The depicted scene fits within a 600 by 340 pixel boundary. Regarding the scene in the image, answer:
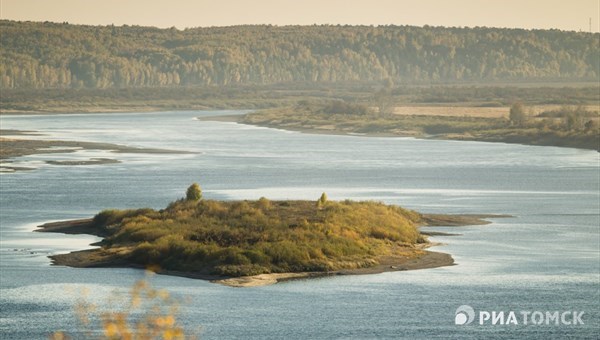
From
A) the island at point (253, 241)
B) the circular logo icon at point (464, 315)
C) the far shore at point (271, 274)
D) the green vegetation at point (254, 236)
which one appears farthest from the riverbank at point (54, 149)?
the circular logo icon at point (464, 315)

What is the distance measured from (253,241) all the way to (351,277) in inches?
272

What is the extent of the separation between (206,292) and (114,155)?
101 metres

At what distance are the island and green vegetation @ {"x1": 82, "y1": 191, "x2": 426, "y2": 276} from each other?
2.1 inches

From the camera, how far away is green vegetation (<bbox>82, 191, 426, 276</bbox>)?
72688mm

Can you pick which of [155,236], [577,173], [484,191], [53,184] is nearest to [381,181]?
[484,191]

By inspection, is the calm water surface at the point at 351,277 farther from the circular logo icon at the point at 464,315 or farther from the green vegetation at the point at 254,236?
the green vegetation at the point at 254,236

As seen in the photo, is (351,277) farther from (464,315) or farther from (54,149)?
(54,149)

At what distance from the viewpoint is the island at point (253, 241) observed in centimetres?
7206

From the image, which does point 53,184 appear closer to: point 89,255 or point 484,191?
point 484,191

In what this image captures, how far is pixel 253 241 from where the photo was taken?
75.4 metres

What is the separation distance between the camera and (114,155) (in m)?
164

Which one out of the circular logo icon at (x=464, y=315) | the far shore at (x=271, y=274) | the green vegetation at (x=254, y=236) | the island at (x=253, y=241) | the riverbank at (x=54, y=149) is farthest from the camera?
the riverbank at (x=54, y=149)

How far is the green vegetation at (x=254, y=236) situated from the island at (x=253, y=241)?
5 cm

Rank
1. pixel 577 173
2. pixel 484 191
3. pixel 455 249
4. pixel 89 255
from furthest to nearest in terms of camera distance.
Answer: pixel 577 173, pixel 484 191, pixel 455 249, pixel 89 255
